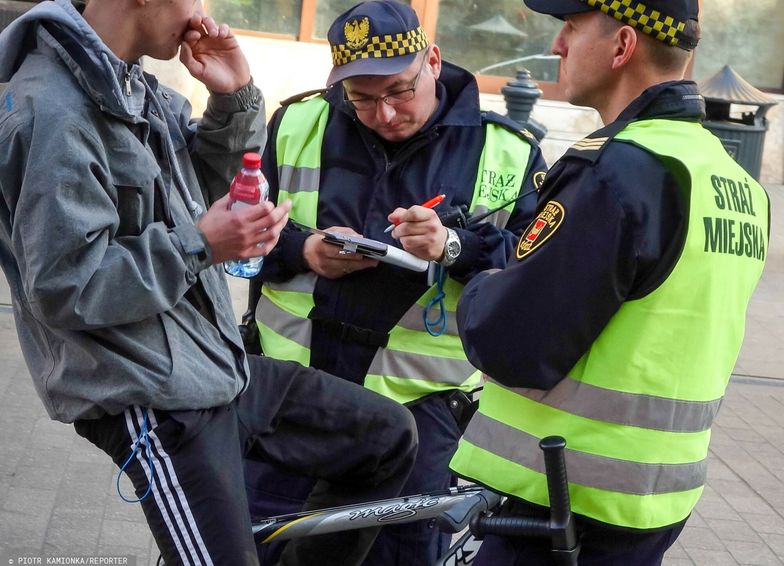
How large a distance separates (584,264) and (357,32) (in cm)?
135

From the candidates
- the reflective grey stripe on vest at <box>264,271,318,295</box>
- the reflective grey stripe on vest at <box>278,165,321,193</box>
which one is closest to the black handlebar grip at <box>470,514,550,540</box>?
the reflective grey stripe on vest at <box>264,271,318,295</box>

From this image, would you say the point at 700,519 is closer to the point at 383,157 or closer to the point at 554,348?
the point at 383,157

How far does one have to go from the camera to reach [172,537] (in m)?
2.70

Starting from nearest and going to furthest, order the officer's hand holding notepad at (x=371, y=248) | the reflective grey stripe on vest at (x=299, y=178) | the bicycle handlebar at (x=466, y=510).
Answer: the bicycle handlebar at (x=466, y=510) → the officer's hand holding notepad at (x=371, y=248) → the reflective grey stripe on vest at (x=299, y=178)

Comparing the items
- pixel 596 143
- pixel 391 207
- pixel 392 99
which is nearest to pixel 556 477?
pixel 596 143

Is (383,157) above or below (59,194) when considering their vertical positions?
below

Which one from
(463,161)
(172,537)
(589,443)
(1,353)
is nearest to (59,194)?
(172,537)

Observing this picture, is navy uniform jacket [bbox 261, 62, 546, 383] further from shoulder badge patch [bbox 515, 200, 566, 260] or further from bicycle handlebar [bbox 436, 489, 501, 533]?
shoulder badge patch [bbox 515, 200, 566, 260]

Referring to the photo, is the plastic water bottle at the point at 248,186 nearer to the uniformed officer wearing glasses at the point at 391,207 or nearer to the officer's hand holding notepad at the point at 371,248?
the officer's hand holding notepad at the point at 371,248

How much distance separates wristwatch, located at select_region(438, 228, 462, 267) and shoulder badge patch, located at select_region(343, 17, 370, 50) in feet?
1.95

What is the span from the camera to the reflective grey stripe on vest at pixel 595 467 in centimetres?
245

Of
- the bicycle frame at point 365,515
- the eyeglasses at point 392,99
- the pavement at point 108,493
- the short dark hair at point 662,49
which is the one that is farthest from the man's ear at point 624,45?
the pavement at point 108,493

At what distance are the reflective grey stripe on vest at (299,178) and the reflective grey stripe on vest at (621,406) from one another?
1268mm

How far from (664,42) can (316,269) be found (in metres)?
1.34
